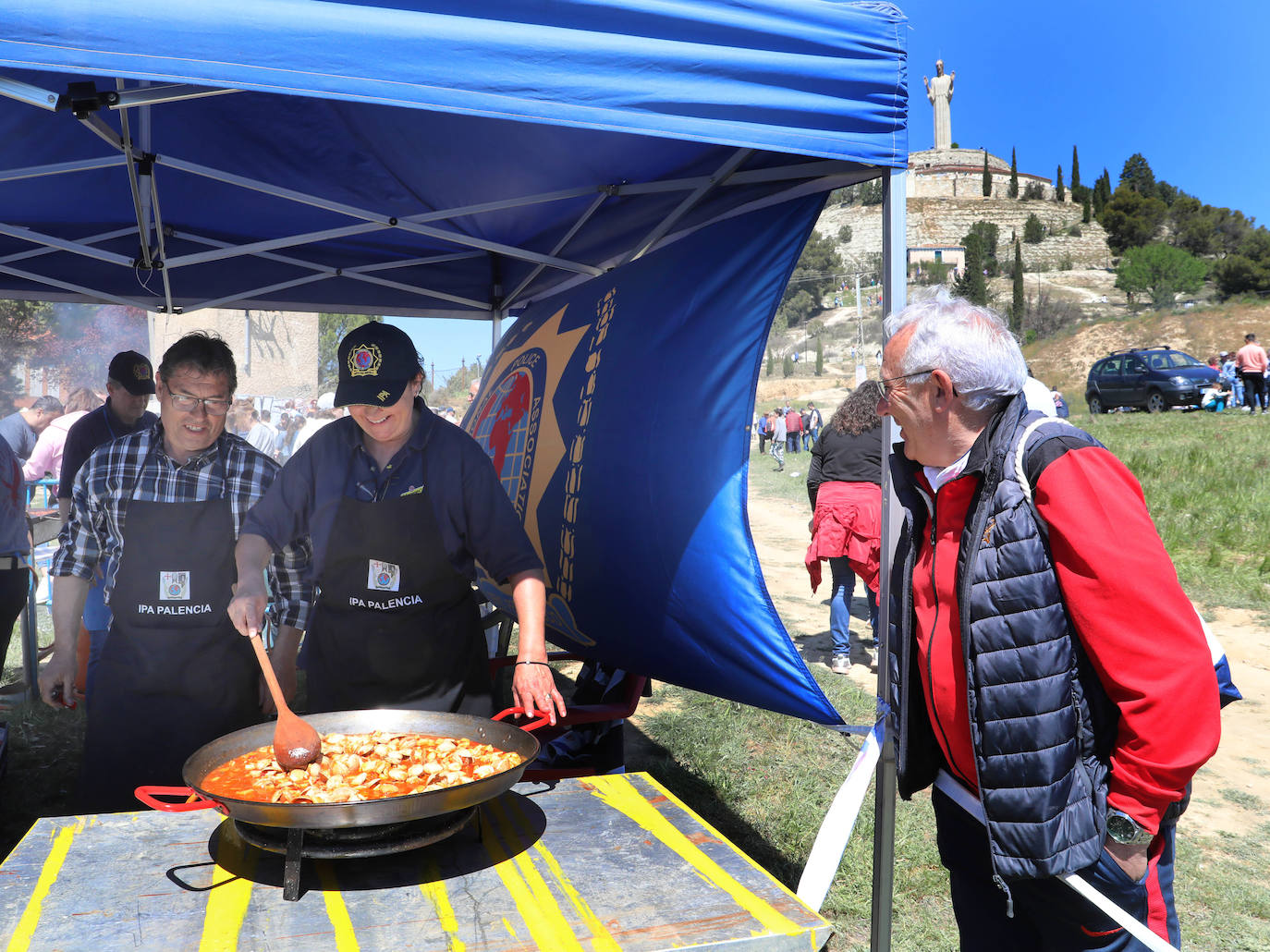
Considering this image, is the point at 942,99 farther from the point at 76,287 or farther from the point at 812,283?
the point at 76,287

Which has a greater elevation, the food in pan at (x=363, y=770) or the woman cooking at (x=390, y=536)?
the woman cooking at (x=390, y=536)

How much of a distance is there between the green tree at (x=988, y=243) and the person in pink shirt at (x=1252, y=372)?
43.2 m

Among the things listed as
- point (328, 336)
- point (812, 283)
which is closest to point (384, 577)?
point (328, 336)

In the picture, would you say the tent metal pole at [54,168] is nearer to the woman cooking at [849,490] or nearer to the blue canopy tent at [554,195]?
the blue canopy tent at [554,195]

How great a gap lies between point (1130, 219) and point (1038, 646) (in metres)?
77.6

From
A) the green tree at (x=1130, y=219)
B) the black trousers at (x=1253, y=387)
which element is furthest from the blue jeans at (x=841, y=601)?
the green tree at (x=1130, y=219)

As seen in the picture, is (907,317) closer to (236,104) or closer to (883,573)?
(883,573)

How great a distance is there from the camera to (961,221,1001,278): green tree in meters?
61.7

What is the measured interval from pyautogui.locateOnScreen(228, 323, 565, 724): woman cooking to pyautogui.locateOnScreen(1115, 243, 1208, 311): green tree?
56.7 meters

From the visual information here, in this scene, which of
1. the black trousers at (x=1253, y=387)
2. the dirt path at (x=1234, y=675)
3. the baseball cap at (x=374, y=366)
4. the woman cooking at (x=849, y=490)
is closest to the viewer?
the baseball cap at (x=374, y=366)

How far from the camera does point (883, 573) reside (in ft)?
7.22

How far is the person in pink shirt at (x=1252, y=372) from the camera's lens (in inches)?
688

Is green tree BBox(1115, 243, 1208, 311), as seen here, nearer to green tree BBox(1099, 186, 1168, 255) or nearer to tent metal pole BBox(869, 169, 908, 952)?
green tree BBox(1099, 186, 1168, 255)

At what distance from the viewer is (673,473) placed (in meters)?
2.55
